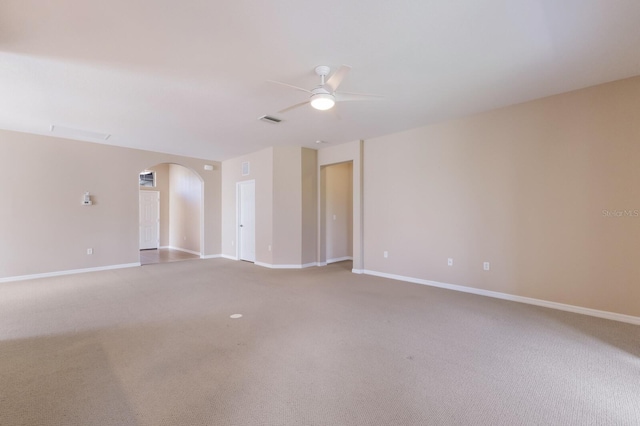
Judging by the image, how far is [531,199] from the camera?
3807 mm

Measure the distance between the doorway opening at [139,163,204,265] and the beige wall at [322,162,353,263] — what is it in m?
4.08

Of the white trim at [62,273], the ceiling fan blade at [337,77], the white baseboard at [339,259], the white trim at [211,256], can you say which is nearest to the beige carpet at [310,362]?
the white trim at [62,273]

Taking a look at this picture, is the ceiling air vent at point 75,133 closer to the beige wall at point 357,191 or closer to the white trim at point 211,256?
the white trim at point 211,256

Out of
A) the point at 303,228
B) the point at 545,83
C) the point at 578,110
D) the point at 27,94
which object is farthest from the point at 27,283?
the point at 578,110

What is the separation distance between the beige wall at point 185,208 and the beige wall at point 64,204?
6.43 ft

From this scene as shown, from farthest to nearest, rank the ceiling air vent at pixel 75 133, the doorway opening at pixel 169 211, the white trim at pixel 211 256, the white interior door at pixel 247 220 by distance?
the doorway opening at pixel 169 211, the white trim at pixel 211 256, the white interior door at pixel 247 220, the ceiling air vent at pixel 75 133

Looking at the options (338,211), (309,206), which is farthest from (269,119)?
(338,211)

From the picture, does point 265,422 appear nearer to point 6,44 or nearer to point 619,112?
point 6,44

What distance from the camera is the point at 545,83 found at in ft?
10.8

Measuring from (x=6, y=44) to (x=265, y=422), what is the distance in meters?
3.79

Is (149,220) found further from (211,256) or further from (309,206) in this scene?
(309,206)

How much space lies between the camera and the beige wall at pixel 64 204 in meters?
5.15

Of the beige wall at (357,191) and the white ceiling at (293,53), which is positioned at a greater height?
the white ceiling at (293,53)

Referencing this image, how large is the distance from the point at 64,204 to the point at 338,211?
5909mm
